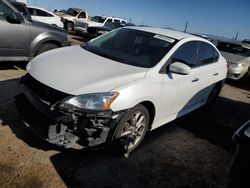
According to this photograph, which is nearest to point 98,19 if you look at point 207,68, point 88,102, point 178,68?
point 207,68

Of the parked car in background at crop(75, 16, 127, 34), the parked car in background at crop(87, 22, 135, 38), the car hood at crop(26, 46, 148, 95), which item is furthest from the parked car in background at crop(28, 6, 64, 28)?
the car hood at crop(26, 46, 148, 95)

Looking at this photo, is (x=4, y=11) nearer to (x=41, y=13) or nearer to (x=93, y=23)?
(x=41, y=13)

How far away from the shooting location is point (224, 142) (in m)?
4.50

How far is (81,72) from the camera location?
3.26 m

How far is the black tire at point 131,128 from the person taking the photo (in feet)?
10.4

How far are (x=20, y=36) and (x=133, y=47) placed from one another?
316cm

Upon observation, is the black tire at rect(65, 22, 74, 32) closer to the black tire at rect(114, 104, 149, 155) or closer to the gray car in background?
the gray car in background

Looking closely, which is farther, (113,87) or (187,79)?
(187,79)

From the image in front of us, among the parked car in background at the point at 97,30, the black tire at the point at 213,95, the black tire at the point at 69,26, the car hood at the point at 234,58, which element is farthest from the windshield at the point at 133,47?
the black tire at the point at 69,26

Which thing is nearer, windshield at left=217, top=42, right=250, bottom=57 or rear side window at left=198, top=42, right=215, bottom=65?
rear side window at left=198, top=42, right=215, bottom=65

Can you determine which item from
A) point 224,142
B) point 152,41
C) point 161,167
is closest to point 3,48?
point 152,41

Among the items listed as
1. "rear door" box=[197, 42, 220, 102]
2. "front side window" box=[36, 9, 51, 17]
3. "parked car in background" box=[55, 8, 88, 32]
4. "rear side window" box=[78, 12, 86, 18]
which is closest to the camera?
"rear door" box=[197, 42, 220, 102]

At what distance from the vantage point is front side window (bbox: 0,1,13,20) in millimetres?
5605

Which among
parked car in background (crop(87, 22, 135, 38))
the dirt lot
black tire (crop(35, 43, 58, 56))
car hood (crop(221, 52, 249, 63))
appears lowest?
parked car in background (crop(87, 22, 135, 38))
